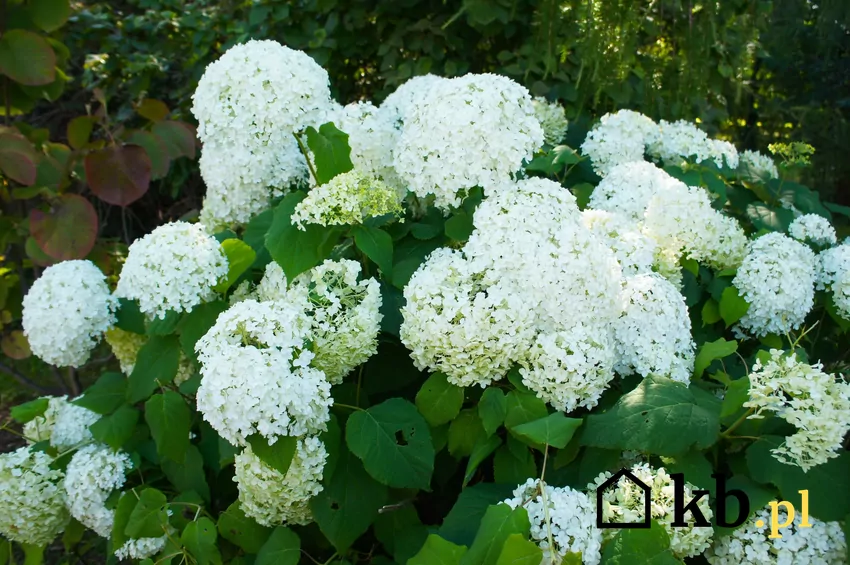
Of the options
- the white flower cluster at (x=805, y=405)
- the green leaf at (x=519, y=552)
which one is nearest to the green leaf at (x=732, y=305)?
the white flower cluster at (x=805, y=405)

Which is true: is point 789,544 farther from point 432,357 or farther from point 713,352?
point 432,357

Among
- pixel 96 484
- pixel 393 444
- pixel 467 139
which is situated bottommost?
pixel 96 484

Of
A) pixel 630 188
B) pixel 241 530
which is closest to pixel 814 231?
pixel 630 188

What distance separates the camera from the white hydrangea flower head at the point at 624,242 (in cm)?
197

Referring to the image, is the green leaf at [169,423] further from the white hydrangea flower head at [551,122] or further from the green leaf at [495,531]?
the white hydrangea flower head at [551,122]

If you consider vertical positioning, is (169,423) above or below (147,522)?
above

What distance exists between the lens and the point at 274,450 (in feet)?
5.14

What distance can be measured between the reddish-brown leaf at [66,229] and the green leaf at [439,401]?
169 centimetres

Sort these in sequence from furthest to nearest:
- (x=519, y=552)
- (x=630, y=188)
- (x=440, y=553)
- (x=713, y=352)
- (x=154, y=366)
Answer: (x=630, y=188), (x=154, y=366), (x=713, y=352), (x=440, y=553), (x=519, y=552)

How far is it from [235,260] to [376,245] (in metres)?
0.43

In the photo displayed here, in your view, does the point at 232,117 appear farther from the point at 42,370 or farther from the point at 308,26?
the point at 42,370

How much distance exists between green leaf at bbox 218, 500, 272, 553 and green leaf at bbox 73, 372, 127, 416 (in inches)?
20.2

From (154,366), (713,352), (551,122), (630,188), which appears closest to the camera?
→ (713,352)

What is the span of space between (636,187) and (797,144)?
A: 733mm
